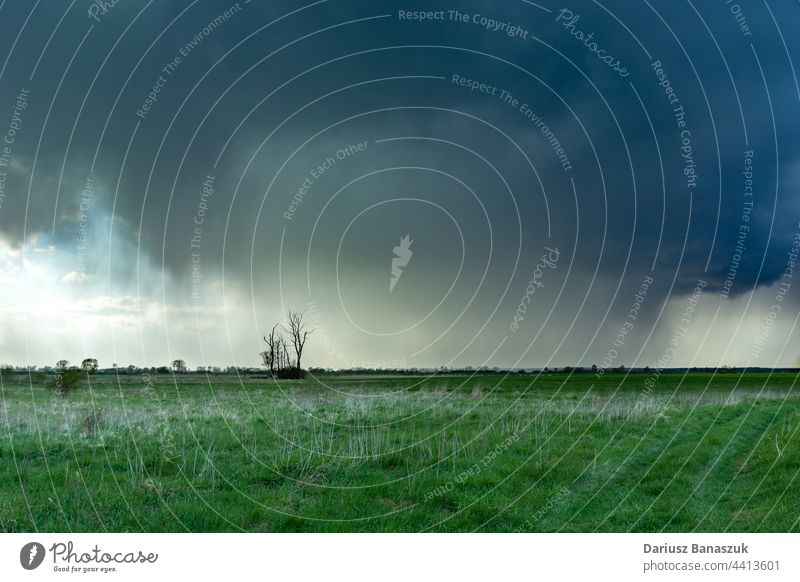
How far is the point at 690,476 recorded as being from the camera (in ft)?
48.2

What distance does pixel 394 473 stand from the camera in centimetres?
1412

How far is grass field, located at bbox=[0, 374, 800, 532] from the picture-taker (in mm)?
11531

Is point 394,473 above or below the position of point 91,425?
below

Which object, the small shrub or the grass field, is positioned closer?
the grass field

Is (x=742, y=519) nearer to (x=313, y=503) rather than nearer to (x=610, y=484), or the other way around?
(x=610, y=484)

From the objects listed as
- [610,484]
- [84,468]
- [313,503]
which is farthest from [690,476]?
[84,468]

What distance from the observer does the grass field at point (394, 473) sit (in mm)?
11531

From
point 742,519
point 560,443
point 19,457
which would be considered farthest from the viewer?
point 560,443

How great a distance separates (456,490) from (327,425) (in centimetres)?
743

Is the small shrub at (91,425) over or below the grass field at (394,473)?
over

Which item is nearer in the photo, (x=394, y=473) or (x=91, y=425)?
(x=394, y=473)

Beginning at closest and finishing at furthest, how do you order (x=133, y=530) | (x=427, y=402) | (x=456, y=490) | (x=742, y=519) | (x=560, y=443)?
(x=133, y=530)
(x=742, y=519)
(x=456, y=490)
(x=560, y=443)
(x=427, y=402)

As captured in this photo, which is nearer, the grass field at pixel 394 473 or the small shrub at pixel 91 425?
the grass field at pixel 394 473
